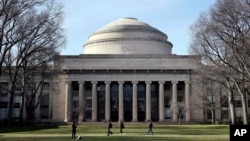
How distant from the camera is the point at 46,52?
53688mm

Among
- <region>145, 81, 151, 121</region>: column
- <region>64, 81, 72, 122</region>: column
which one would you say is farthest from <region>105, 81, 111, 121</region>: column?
<region>145, 81, 151, 121</region>: column

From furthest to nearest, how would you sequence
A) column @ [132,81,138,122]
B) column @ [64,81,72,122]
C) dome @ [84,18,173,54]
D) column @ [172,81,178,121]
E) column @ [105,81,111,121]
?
dome @ [84,18,173,54] → column @ [105,81,111,121] → column @ [132,81,138,122] → column @ [64,81,72,122] → column @ [172,81,178,121]

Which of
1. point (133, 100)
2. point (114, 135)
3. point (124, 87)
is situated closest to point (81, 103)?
point (124, 87)

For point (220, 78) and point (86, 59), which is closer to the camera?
point (220, 78)

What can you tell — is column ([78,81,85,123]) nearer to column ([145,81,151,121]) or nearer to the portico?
the portico

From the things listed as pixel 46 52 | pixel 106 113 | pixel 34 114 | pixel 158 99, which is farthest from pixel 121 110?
pixel 46 52

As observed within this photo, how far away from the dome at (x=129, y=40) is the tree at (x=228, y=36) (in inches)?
2291

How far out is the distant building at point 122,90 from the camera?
339 ft

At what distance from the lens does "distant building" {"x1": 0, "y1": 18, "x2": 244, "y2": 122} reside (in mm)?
103250

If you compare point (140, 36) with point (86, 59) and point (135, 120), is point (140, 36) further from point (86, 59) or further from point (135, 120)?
point (135, 120)

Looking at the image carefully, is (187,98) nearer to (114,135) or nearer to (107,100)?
(107,100)

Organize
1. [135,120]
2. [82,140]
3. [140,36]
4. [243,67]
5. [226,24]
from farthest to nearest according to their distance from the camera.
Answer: [140,36], [135,120], [243,67], [226,24], [82,140]

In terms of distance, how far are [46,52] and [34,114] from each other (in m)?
53.4

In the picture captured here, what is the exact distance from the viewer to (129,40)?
373ft
